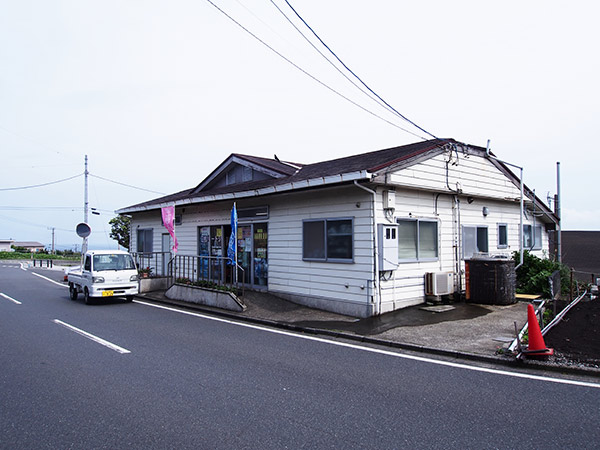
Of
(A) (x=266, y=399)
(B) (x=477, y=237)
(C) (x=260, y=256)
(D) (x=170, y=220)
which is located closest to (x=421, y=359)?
(A) (x=266, y=399)

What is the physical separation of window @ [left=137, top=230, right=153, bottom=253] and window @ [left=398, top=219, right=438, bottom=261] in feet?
44.7

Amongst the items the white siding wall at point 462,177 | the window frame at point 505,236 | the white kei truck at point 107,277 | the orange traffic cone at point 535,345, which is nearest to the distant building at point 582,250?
the window frame at point 505,236

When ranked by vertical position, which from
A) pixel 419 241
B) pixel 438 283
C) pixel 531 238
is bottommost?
pixel 438 283

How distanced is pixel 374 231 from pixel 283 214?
338 centimetres

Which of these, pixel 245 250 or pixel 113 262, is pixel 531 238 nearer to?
pixel 245 250

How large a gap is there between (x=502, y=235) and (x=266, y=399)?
40.4 feet

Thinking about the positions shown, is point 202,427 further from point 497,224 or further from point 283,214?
point 497,224

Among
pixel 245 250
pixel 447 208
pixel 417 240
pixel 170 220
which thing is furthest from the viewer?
pixel 170 220

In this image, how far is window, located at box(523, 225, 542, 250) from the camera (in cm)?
1625

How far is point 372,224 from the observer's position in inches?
394

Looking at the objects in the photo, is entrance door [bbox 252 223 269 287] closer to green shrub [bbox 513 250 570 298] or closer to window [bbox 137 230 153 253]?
green shrub [bbox 513 250 570 298]

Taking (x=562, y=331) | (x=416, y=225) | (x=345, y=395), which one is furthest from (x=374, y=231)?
(x=345, y=395)

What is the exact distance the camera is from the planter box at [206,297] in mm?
11234

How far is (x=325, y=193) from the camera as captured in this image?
36.7 ft
